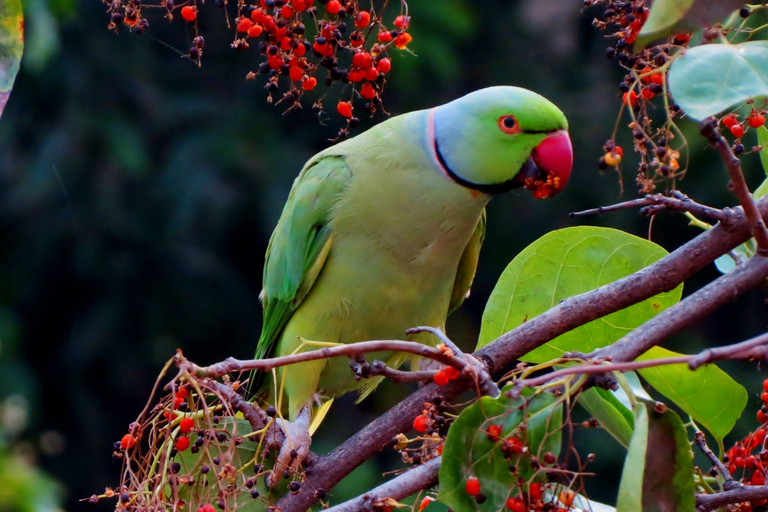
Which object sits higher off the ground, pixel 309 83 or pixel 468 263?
pixel 309 83

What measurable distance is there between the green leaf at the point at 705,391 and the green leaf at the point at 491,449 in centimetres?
29

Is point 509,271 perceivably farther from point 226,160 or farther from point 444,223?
point 226,160

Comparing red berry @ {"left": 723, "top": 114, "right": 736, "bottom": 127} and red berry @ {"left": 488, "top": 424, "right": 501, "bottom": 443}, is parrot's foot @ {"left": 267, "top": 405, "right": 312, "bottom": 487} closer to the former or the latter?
red berry @ {"left": 488, "top": 424, "right": 501, "bottom": 443}

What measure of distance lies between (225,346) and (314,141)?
1203 mm

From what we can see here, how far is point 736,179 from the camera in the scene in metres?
0.73

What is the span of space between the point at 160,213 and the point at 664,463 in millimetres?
4071

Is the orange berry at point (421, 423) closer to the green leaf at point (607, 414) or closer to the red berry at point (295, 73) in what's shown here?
the green leaf at point (607, 414)

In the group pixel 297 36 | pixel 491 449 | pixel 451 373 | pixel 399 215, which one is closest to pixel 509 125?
pixel 399 215

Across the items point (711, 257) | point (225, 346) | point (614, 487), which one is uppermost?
point (711, 257)

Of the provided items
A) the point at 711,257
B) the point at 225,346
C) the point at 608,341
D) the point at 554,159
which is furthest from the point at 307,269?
the point at 225,346

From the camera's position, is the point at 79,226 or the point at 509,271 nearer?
the point at 509,271

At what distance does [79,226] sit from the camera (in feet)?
15.0

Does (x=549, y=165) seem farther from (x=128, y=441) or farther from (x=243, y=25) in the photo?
(x=128, y=441)

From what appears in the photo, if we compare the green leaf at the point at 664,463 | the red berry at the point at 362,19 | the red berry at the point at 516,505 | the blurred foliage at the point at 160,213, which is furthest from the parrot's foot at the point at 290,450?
the blurred foliage at the point at 160,213
